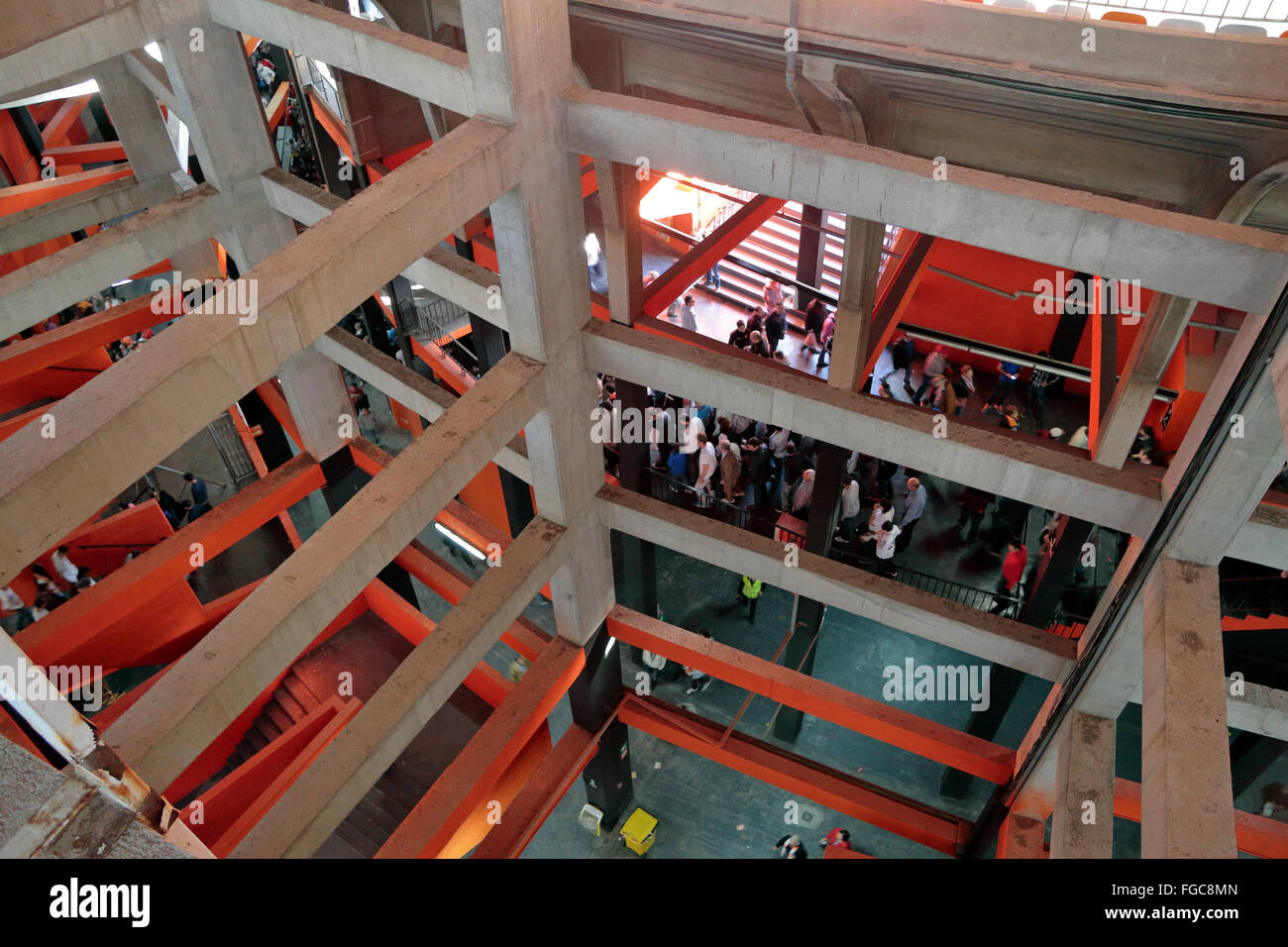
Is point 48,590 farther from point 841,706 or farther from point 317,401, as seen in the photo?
point 841,706

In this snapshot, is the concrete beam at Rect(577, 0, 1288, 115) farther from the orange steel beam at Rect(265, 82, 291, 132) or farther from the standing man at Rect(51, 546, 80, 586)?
the orange steel beam at Rect(265, 82, 291, 132)

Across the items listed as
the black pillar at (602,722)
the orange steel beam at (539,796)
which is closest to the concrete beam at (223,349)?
the black pillar at (602,722)

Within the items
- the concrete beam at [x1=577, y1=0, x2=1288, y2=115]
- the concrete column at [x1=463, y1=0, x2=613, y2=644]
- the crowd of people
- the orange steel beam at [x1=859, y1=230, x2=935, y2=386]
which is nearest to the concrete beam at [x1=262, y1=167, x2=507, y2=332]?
the concrete column at [x1=463, y1=0, x2=613, y2=644]

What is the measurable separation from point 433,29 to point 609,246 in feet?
12.3

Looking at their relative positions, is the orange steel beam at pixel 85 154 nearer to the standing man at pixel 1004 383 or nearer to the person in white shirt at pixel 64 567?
the person in white shirt at pixel 64 567

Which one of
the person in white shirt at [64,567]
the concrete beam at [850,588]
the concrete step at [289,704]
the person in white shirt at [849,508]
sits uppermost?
the person in white shirt at [849,508]

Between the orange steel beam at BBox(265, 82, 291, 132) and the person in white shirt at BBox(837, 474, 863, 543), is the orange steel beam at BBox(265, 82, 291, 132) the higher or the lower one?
the higher one

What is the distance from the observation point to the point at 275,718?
43.3 ft

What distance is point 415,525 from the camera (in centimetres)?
752

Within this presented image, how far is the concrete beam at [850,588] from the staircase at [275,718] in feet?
19.8

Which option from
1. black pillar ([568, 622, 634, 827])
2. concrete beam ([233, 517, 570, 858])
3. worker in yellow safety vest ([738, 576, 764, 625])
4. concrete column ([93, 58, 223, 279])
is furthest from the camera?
worker in yellow safety vest ([738, 576, 764, 625])

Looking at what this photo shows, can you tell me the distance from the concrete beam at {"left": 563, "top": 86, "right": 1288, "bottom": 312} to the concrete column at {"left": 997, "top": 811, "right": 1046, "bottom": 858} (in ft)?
20.2

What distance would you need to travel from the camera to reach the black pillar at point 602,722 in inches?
452

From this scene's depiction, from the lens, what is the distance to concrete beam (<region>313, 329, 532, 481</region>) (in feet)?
33.7
